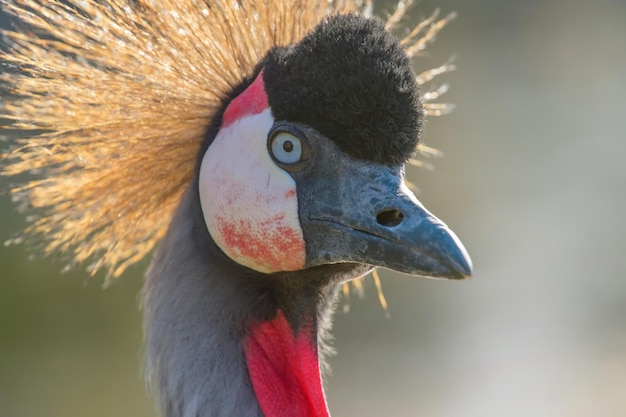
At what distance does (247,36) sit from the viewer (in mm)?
1841

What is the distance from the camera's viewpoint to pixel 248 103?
1.74 metres

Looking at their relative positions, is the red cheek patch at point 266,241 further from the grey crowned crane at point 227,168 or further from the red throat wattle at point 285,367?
the red throat wattle at point 285,367

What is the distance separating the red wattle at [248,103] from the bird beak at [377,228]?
0.16 metres

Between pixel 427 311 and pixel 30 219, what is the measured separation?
3258 millimetres

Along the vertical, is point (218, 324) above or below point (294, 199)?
below

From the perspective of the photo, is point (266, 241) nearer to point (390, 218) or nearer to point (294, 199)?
point (294, 199)

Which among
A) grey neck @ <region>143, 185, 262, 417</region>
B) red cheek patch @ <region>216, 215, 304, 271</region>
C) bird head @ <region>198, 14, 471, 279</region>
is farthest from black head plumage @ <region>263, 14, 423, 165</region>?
grey neck @ <region>143, 185, 262, 417</region>

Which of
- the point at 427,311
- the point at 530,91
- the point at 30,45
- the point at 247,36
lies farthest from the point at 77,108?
the point at 530,91

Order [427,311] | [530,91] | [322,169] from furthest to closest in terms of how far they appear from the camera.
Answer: [530,91] → [427,311] → [322,169]

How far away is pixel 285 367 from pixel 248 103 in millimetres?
445

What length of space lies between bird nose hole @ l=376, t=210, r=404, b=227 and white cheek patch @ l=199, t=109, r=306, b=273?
0.14 metres

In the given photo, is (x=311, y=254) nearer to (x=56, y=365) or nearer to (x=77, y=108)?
(x=77, y=108)

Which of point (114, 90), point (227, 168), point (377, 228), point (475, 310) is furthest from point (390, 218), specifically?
point (475, 310)

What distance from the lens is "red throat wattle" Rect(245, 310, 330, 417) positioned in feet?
5.64
